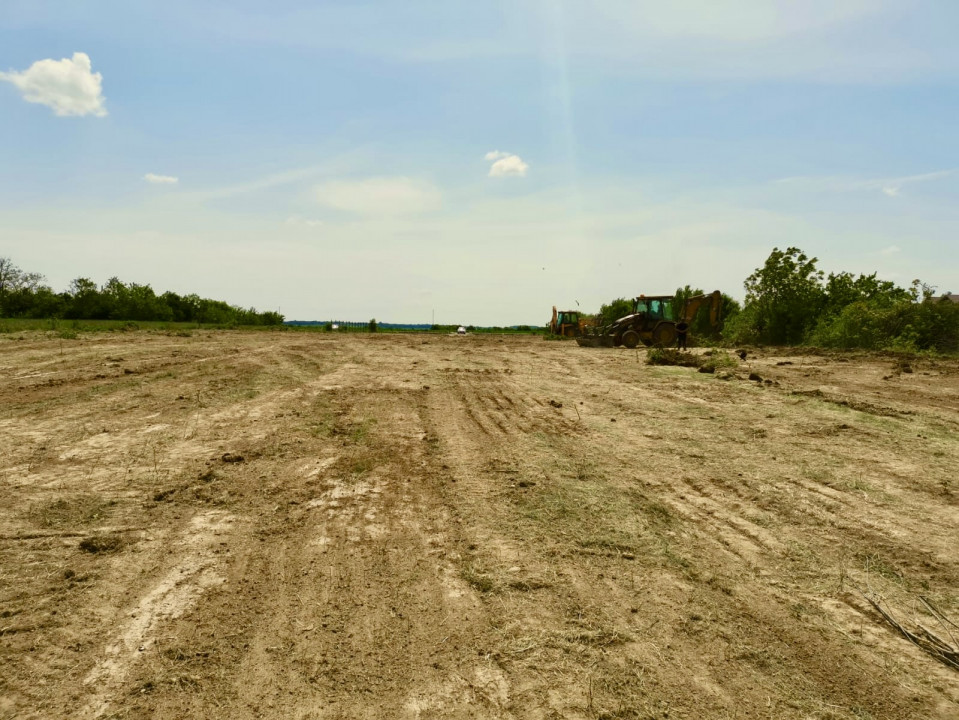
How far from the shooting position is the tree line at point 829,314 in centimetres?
1794

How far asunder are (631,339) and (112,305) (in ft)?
152

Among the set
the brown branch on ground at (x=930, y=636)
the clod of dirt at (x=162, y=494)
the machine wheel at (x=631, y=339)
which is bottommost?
the brown branch on ground at (x=930, y=636)

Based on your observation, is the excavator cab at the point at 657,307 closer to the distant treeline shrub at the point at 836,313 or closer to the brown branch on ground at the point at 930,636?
the distant treeline shrub at the point at 836,313

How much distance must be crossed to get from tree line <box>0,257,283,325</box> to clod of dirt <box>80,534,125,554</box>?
4359cm

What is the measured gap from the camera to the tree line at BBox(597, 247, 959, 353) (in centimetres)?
1794

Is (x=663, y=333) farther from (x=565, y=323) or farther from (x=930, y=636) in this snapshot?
(x=930, y=636)

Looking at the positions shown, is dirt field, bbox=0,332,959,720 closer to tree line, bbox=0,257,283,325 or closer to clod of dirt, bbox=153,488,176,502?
clod of dirt, bbox=153,488,176,502

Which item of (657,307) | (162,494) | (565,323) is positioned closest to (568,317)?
(565,323)

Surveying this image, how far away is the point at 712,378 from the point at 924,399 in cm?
368

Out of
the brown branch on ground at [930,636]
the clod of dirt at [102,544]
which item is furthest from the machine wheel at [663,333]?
the clod of dirt at [102,544]

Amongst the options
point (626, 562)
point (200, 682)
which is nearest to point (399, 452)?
point (626, 562)

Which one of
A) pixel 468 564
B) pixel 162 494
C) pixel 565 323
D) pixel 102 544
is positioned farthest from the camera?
pixel 565 323

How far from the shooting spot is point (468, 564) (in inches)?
136

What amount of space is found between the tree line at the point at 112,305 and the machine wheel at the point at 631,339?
34014 mm
